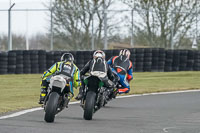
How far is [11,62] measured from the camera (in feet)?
73.1

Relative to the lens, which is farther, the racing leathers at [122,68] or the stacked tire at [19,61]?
the stacked tire at [19,61]

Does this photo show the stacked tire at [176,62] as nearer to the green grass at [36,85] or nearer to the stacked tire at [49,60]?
the green grass at [36,85]

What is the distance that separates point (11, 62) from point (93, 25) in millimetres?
4555

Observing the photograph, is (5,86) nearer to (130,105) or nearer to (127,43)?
(130,105)

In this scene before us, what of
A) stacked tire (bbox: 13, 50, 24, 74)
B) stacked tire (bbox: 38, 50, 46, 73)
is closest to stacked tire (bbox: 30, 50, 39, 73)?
stacked tire (bbox: 38, 50, 46, 73)

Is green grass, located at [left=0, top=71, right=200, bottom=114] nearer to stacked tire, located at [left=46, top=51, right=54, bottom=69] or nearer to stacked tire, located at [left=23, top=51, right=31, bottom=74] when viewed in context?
stacked tire, located at [left=23, top=51, right=31, bottom=74]

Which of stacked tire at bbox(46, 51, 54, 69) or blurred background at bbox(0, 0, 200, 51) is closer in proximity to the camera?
stacked tire at bbox(46, 51, 54, 69)

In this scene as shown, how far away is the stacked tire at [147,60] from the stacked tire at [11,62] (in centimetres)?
578

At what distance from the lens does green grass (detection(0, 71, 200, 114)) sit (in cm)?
1302

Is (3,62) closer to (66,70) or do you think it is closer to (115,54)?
(115,54)

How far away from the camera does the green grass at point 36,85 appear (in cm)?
1302

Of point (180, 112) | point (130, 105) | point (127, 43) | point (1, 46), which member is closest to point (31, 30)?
point (1, 46)

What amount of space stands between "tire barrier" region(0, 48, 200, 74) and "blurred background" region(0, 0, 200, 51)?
141 cm

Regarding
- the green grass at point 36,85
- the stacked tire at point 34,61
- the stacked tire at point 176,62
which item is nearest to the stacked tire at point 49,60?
the stacked tire at point 34,61
